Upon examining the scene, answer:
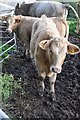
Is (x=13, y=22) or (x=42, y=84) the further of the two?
(x=13, y=22)

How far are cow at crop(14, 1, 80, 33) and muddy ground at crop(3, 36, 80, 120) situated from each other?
7.59ft

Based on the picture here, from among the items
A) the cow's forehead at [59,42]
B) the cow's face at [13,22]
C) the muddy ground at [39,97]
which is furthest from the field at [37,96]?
the cow's forehead at [59,42]

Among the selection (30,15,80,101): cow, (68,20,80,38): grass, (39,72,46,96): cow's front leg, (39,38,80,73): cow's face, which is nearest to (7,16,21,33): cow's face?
(30,15,80,101): cow

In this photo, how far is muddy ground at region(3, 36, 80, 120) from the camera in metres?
2.75

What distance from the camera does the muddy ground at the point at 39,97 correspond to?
2.75 meters

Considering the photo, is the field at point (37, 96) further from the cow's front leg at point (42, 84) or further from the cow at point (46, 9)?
the cow at point (46, 9)

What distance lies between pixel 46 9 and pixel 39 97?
13.1 feet

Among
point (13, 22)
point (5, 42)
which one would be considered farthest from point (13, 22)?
point (5, 42)

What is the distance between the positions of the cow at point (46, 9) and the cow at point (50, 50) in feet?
9.29

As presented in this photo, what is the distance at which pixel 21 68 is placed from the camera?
4082mm

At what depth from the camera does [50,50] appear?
268 cm

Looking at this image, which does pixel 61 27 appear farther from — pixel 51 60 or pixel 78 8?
pixel 78 8

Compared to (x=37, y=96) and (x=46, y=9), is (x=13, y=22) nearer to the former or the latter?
(x=37, y=96)

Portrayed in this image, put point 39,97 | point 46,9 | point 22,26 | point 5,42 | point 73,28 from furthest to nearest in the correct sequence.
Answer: point 46,9 < point 73,28 < point 5,42 < point 22,26 < point 39,97
